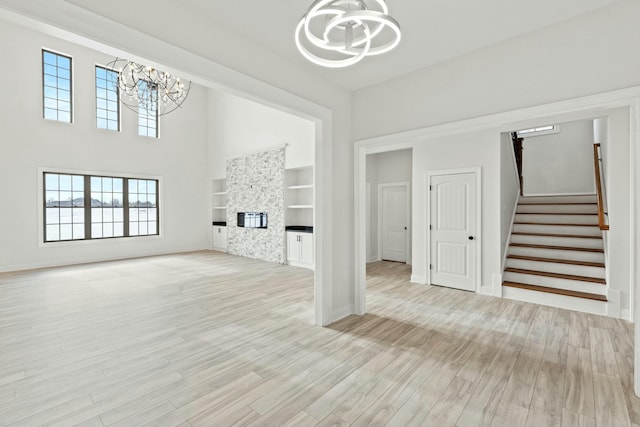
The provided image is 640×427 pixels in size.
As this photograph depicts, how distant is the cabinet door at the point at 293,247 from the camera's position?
6793 mm

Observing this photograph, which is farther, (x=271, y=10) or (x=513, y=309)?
(x=513, y=309)

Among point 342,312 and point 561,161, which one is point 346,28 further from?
point 561,161

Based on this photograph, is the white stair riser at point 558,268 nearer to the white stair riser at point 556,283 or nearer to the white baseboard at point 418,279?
the white stair riser at point 556,283

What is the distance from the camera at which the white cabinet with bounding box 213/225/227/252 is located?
9.01 meters

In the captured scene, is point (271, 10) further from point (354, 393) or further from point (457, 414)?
point (457, 414)

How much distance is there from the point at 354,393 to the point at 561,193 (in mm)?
8473

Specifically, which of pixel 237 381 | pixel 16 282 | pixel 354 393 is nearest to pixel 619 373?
pixel 354 393

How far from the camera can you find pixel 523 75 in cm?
260

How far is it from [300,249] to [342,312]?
3184 mm

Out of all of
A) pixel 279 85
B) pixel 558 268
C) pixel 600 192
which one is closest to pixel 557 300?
pixel 558 268

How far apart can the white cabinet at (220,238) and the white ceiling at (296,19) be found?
23.0 feet

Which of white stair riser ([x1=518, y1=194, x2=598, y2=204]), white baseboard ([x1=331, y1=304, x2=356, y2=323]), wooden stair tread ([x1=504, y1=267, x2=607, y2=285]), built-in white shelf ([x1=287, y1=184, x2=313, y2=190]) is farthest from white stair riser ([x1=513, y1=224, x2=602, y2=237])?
built-in white shelf ([x1=287, y1=184, x2=313, y2=190])

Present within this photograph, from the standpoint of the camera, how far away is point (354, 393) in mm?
2131

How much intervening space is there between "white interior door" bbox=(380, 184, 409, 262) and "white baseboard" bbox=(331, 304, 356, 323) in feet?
12.6
